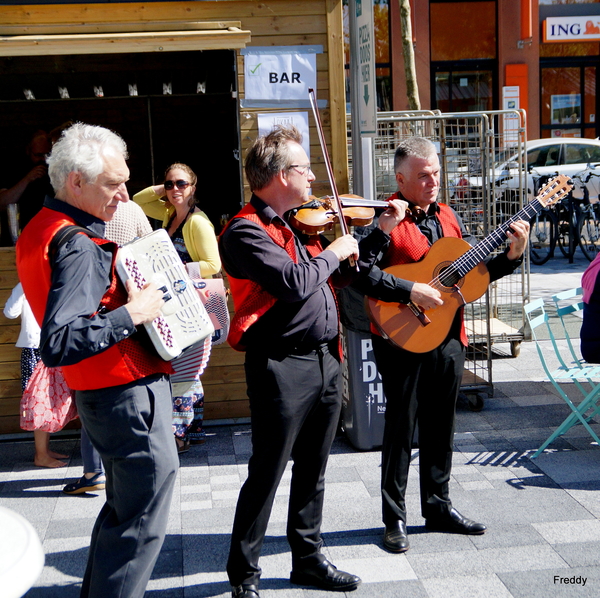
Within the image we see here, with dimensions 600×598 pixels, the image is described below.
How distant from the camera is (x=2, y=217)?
5.86m

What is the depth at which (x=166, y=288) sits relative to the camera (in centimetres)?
249

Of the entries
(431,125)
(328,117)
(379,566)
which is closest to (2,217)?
(328,117)

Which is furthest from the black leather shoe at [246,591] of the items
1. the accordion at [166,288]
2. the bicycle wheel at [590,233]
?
the bicycle wheel at [590,233]

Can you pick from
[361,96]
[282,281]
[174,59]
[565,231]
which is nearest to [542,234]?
[565,231]

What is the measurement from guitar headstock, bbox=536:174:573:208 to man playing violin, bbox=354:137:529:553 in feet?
1.22

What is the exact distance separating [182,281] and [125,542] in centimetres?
85

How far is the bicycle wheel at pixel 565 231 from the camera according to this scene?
1184 cm

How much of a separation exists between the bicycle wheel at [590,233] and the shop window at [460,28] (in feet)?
25.5

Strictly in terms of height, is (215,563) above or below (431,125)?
below

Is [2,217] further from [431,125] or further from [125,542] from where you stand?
[125,542]

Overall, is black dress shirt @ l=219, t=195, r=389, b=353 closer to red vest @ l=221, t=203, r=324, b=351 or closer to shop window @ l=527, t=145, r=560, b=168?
red vest @ l=221, t=203, r=324, b=351

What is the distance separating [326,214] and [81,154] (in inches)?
38.3

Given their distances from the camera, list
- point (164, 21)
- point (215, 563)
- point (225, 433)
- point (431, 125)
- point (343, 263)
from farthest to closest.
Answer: point (431, 125) < point (225, 433) < point (164, 21) < point (215, 563) < point (343, 263)

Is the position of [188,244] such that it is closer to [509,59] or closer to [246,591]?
[246,591]
